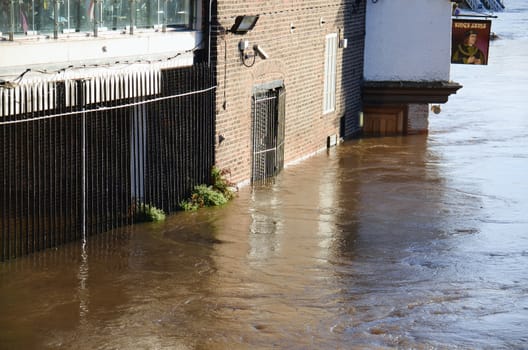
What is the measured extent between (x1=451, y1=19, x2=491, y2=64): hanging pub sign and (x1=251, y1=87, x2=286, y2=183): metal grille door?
7913 millimetres

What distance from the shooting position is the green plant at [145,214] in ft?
60.1

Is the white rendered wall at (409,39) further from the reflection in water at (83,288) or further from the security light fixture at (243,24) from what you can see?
the reflection in water at (83,288)

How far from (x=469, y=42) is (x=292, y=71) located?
24.9ft

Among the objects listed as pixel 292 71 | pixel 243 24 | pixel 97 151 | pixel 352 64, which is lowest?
pixel 97 151

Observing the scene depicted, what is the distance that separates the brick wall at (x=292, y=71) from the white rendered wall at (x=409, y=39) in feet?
1.55

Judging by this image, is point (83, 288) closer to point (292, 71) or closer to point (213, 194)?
point (213, 194)

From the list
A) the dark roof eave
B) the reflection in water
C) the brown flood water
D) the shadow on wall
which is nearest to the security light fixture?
the brown flood water

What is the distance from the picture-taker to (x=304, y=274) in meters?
15.7

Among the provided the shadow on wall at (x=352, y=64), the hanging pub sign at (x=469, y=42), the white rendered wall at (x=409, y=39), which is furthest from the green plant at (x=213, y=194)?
the hanging pub sign at (x=469, y=42)

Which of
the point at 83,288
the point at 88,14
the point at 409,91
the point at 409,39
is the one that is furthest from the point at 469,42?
the point at 83,288

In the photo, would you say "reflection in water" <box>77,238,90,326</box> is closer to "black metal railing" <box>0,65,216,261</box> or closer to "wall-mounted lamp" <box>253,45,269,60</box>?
"black metal railing" <box>0,65,216,261</box>

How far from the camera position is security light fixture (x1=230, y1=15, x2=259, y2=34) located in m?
20.3

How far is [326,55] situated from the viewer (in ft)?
86.5

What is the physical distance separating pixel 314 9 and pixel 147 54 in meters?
7.30
